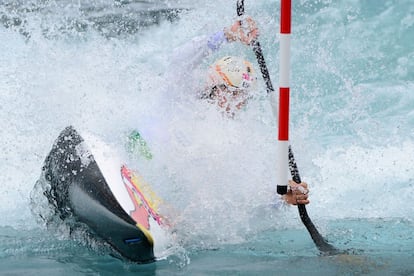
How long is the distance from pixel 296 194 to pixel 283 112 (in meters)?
0.57

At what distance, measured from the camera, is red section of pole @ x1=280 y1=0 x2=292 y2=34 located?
11.3 feet

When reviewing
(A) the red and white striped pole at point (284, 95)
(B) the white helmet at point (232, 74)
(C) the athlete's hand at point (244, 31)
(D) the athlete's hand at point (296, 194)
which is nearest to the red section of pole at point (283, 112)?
(A) the red and white striped pole at point (284, 95)

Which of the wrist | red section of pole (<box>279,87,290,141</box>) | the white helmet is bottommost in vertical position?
red section of pole (<box>279,87,290,141</box>)

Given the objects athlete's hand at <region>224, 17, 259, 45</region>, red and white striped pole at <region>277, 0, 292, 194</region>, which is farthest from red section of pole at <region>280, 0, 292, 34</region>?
athlete's hand at <region>224, 17, 259, 45</region>

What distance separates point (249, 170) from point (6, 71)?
14.5 feet

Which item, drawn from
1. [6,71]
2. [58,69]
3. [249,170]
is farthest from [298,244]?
[6,71]

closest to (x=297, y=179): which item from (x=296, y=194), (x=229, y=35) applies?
(x=296, y=194)

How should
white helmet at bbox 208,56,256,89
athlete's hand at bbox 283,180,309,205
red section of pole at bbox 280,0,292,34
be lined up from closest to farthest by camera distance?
red section of pole at bbox 280,0,292,34 < athlete's hand at bbox 283,180,309,205 < white helmet at bbox 208,56,256,89

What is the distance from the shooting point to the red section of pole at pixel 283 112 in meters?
3.56

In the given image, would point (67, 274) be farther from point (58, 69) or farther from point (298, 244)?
point (58, 69)

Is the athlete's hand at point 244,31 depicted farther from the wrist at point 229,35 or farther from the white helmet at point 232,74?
the white helmet at point 232,74

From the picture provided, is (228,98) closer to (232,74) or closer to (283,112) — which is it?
(232,74)

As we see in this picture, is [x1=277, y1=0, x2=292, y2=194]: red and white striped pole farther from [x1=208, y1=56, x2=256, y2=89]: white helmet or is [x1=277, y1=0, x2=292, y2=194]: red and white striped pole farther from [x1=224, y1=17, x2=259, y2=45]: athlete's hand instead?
[x1=208, y1=56, x2=256, y2=89]: white helmet

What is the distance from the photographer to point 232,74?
4648mm
